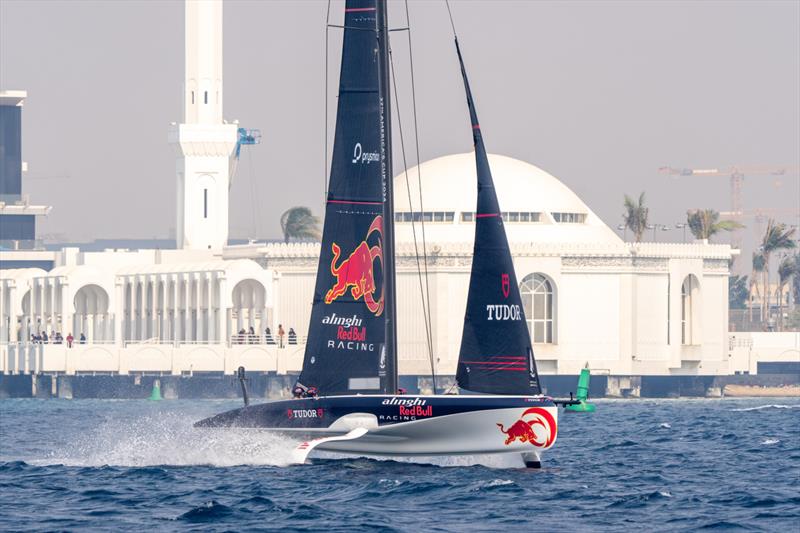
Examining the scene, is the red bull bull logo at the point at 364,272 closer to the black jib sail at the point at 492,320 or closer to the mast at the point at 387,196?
the mast at the point at 387,196

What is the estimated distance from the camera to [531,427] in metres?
38.1

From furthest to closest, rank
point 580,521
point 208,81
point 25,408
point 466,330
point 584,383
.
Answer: point 208,81, point 25,408, point 584,383, point 466,330, point 580,521

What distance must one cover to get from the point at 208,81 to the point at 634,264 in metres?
35.1

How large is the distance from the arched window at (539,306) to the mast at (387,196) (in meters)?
79.1

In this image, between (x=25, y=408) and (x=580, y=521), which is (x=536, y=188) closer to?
(x=25, y=408)

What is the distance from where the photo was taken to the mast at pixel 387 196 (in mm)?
39906

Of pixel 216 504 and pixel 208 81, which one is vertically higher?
pixel 208 81

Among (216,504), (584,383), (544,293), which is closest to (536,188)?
(544,293)

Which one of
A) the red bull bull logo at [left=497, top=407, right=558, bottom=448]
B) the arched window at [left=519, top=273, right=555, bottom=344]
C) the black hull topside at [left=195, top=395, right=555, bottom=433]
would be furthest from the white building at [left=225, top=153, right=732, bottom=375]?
the red bull bull logo at [left=497, top=407, right=558, bottom=448]

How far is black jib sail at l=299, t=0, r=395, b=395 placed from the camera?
39906 millimetres

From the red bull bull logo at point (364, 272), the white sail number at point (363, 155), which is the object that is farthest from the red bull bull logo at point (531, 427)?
the white sail number at point (363, 155)

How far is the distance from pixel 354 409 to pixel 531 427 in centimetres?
380

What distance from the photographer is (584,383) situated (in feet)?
278

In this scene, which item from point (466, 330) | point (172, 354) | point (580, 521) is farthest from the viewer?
point (172, 354)
